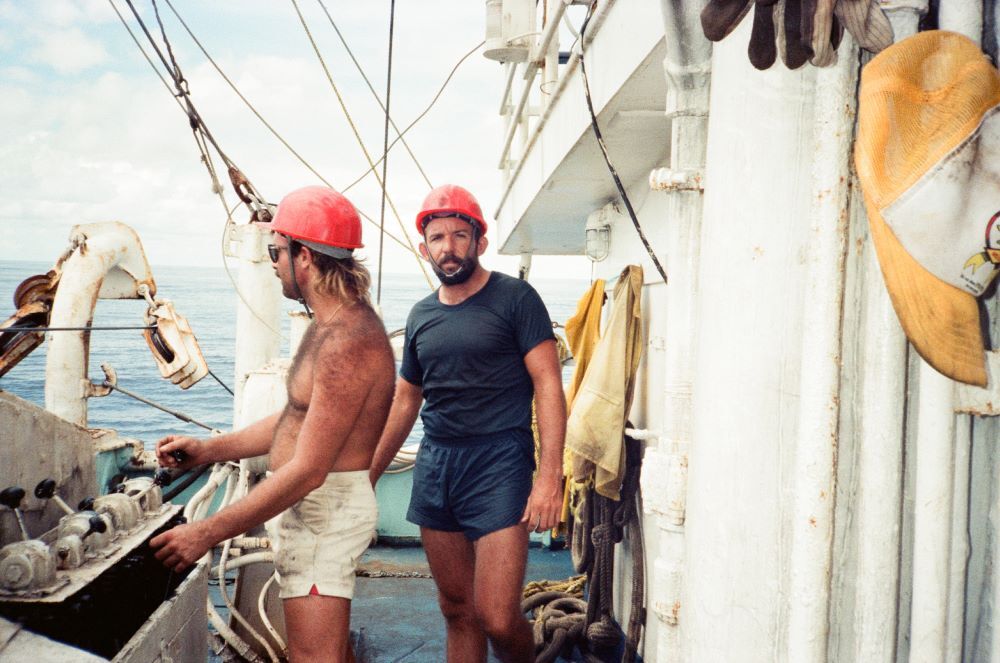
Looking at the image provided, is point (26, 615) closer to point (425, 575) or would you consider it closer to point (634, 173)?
point (634, 173)

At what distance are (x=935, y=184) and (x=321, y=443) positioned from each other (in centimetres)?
205

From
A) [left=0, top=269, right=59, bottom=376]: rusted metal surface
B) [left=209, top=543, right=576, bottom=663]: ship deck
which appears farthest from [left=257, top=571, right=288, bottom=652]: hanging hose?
[left=0, top=269, right=59, bottom=376]: rusted metal surface

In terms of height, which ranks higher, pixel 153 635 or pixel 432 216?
pixel 432 216

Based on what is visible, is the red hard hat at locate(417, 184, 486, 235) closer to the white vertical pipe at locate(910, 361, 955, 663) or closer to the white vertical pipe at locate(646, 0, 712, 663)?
the white vertical pipe at locate(646, 0, 712, 663)

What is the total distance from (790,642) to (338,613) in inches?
71.3

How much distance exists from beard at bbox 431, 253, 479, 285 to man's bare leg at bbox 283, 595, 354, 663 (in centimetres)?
140

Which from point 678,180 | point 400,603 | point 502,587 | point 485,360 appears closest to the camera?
point 678,180

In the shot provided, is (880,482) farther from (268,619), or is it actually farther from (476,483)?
(268,619)

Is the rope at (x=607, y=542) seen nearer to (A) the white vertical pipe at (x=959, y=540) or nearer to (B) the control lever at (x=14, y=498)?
(B) the control lever at (x=14, y=498)

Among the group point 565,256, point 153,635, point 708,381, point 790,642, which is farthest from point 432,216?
point 565,256

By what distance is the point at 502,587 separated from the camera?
3178 millimetres

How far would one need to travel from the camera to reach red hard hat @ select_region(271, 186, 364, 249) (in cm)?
299

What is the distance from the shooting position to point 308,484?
2.71m

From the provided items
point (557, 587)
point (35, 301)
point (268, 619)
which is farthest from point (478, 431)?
point (35, 301)
